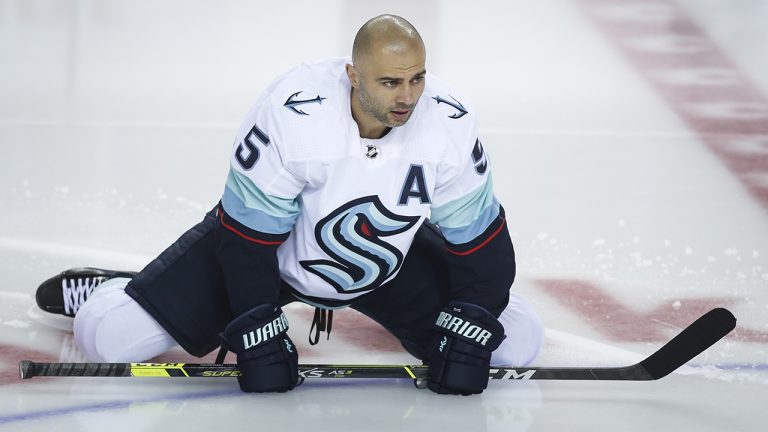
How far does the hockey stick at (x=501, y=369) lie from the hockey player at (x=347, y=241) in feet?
0.19

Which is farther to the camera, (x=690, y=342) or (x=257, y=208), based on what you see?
(x=690, y=342)

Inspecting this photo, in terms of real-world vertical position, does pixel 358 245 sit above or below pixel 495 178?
above

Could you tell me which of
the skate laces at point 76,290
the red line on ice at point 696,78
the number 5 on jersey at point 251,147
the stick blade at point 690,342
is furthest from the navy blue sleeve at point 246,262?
the red line on ice at point 696,78

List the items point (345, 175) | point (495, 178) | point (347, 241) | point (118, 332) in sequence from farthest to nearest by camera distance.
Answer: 1. point (495, 178)
2. point (118, 332)
3. point (347, 241)
4. point (345, 175)

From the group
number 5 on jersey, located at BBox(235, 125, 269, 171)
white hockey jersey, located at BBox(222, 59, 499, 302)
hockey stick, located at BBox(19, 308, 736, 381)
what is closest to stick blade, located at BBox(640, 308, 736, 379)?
hockey stick, located at BBox(19, 308, 736, 381)

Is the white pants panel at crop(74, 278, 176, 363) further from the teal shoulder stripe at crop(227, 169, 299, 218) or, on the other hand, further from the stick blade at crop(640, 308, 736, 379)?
the stick blade at crop(640, 308, 736, 379)

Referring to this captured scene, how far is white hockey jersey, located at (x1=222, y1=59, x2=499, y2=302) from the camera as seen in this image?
2.73 meters

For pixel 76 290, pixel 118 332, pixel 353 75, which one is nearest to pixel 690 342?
pixel 353 75

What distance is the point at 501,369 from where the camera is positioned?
2.92m

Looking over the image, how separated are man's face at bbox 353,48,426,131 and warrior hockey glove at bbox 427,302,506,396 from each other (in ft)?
1.43

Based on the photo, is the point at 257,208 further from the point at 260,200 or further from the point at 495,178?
the point at 495,178

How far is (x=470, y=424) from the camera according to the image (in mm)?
2779

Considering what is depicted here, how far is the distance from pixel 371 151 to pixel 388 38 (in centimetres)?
23

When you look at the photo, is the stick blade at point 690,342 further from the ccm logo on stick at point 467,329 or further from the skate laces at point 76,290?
the skate laces at point 76,290
